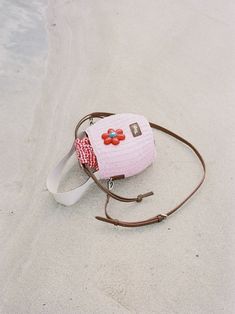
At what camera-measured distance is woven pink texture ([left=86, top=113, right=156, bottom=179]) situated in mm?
774

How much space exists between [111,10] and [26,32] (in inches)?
10.9

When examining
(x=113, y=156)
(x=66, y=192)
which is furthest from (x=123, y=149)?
(x=66, y=192)

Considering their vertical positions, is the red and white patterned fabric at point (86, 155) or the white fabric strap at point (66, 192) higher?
the red and white patterned fabric at point (86, 155)

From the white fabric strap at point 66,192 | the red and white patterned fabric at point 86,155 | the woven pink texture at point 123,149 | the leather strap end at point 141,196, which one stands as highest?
the woven pink texture at point 123,149

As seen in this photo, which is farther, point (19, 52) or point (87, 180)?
point (19, 52)

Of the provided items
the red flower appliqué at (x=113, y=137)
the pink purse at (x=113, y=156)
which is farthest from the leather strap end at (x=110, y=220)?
the red flower appliqué at (x=113, y=137)

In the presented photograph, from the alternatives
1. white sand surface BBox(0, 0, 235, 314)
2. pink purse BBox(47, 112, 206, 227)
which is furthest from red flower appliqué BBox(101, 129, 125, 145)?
white sand surface BBox(0, 0, 235, 314)

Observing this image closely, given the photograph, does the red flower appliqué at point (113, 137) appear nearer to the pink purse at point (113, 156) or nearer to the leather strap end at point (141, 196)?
the pink purse at point (113, 156)

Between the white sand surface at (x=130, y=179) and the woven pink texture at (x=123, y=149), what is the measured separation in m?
0.05

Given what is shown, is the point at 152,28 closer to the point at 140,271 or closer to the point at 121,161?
the point at 121,161

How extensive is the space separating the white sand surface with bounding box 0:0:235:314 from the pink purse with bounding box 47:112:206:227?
0.02m

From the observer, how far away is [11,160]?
87 cm

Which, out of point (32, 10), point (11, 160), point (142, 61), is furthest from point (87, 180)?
point (32, 10)

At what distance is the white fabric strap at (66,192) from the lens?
0.77m
